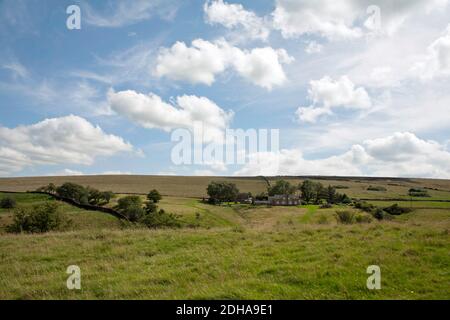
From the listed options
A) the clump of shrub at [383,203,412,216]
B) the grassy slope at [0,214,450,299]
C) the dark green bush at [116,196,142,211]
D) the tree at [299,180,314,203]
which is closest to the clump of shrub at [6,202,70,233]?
the grassy slope at [0,214,450,299]

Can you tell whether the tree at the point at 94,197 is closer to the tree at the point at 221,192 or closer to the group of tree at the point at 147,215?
the group of tree at the point at 147,215

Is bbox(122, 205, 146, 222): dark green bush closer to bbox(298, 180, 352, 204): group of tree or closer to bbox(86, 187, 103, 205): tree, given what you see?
bbox(86, 187, 103, 205): tree

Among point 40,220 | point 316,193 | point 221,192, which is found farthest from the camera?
point 316,193

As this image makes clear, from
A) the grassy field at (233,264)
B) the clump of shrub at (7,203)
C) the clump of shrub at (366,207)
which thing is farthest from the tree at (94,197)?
the grassy field at (233,264)

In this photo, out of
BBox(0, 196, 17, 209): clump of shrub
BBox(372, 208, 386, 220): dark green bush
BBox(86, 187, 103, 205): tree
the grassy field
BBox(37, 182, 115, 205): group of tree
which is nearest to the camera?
the grassy field

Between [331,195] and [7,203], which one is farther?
[331,195]

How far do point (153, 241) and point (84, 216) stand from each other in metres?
39.0

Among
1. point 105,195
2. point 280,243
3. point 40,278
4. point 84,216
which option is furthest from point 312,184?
point 40,278

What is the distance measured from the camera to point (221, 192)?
4582 inches

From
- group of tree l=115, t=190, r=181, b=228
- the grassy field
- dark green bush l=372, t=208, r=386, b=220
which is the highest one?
the grassy field

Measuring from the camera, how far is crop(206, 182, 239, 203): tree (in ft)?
379

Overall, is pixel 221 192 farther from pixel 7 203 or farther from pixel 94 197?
pixel 7 203

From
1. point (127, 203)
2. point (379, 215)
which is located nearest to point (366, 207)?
point (379, 215)

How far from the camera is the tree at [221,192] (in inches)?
4550
